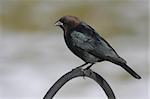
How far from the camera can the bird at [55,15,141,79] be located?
3.15 ft

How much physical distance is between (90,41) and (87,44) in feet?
0.03

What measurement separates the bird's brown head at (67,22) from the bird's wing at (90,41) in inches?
0.5

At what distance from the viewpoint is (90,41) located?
3.13 feet

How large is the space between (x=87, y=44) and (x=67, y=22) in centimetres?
5

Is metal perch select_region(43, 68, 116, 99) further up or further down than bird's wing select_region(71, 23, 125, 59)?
further down

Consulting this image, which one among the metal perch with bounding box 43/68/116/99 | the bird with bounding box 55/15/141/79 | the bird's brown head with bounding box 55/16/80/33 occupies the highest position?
the bird's brown head with bounding box 55/16/80/33

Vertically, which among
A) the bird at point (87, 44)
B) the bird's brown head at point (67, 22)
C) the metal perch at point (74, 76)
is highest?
the bird's brown head at point (67, 22)

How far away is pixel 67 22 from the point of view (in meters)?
0.97

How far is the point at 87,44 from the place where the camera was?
37.8 inches

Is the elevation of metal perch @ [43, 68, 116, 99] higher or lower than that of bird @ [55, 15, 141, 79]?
lower

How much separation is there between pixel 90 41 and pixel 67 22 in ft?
0.18

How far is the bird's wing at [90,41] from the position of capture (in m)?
0.96

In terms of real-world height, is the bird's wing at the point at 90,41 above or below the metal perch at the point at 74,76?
above

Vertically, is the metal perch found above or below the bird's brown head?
below
